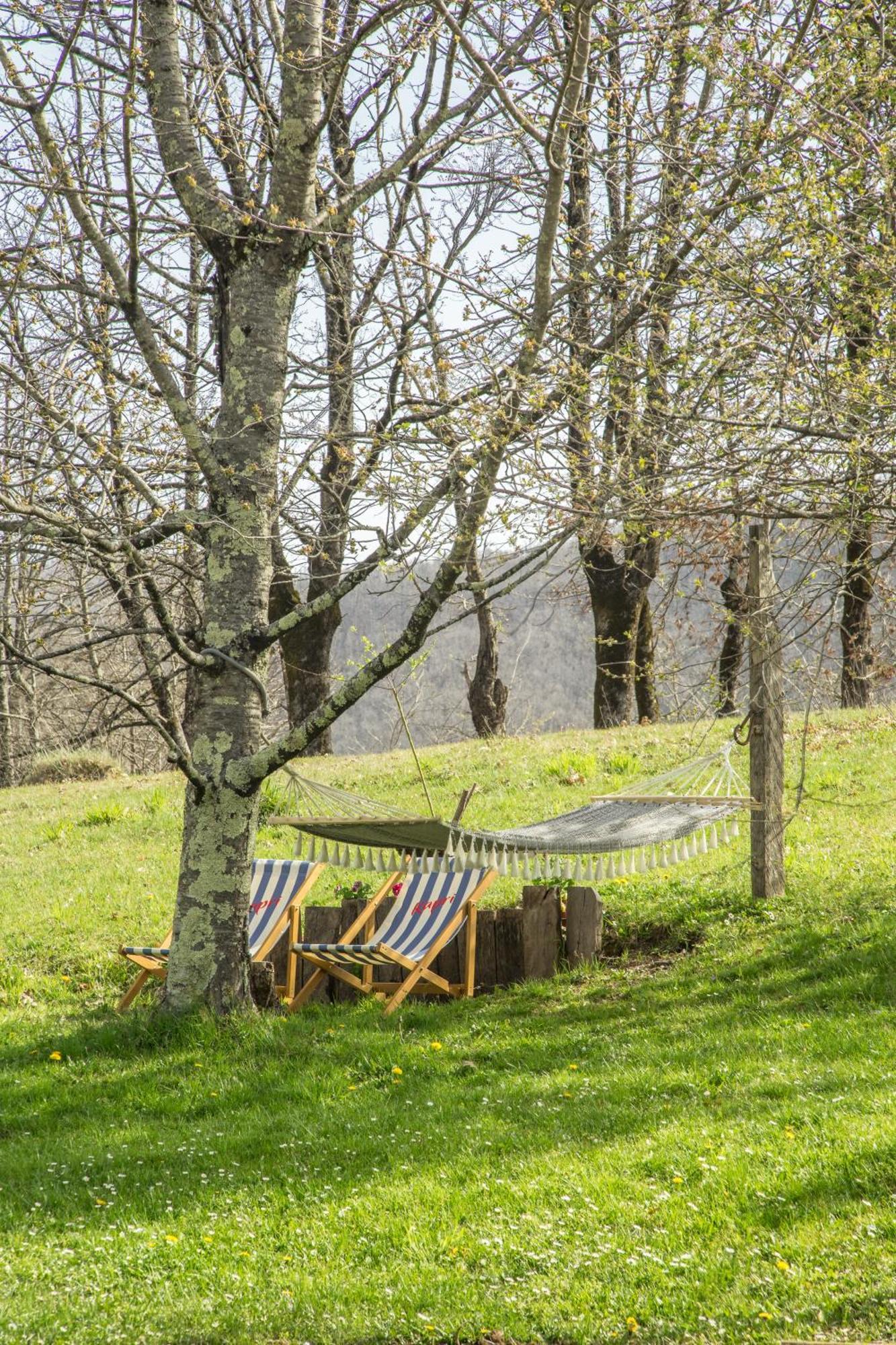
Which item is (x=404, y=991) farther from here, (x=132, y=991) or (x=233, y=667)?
(x=233, y=667)

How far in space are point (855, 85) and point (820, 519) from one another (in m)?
1.75

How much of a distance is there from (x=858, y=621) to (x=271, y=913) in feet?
29.5

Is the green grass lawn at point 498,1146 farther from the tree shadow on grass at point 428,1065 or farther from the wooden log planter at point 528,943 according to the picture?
the wooden log planter at point 528,943

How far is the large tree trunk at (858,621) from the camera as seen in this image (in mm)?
5102

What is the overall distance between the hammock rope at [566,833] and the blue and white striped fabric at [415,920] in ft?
0.56

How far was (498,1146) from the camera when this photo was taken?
4.32m

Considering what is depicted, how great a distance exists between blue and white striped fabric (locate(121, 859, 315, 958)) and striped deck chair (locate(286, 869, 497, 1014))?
30 cm

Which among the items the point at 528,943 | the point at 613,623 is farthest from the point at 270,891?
the point at 613,623

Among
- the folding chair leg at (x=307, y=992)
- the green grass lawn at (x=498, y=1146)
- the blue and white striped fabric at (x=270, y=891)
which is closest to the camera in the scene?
the green grass lawn at (x=498, y=1146)

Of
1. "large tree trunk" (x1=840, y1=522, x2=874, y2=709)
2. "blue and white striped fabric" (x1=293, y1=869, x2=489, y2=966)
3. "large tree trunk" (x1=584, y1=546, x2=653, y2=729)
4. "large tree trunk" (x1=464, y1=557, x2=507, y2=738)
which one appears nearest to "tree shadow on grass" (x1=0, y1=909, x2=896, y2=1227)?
"blue and white striped fabric" (x1=293, y1=869, x2=489, y2=966)

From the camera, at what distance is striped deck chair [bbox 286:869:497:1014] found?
6.36 meters

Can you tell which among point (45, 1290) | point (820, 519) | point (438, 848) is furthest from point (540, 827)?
point (45, 1290)

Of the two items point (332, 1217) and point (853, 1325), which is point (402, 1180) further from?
point (853, 1325)

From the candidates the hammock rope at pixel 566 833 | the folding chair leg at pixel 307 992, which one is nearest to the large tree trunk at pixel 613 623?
the hammock rope at pixel 566 833
